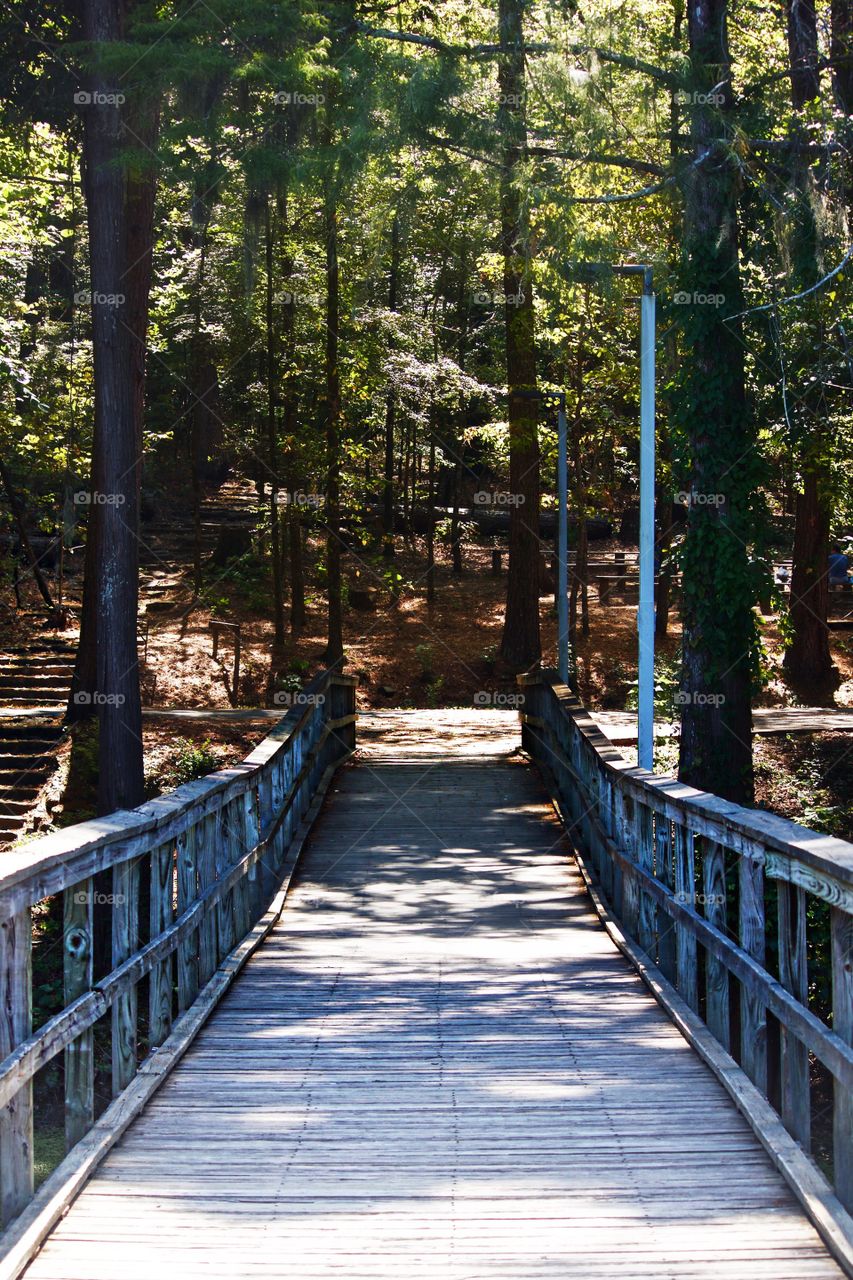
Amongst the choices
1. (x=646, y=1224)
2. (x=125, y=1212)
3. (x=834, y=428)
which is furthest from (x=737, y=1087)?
(x=834, y=428)

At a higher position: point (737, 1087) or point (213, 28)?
point (213, 28)

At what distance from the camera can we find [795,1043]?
474cm

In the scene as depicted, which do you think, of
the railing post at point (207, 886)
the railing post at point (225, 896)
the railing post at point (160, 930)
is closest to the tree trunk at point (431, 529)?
the railing post at point (225, 896)

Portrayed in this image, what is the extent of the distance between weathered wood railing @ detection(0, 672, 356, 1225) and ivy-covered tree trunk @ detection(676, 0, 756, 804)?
4516mm

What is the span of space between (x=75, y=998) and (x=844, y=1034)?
2.51 m

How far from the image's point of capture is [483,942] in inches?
359

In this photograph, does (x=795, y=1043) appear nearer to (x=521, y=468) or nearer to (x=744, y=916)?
(x=744, y=916)

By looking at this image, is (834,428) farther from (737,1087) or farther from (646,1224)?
(646,1224)

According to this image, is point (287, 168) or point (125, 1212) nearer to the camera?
point (125, 1212)

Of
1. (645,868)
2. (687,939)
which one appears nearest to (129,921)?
(687,939)

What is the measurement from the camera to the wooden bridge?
12.9 feet

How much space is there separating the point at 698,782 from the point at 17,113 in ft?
35.1

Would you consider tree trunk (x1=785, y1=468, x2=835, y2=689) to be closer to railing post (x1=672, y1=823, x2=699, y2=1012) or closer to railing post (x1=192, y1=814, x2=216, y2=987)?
railing post (x1=672, y1=823, x2=699, y2=1012)

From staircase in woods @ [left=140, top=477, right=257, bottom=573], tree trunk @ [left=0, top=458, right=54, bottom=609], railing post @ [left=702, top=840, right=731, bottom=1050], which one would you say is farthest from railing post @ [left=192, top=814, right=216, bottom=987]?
staircase in woods @ [left=140, top=477, right=257, bottom=573]
